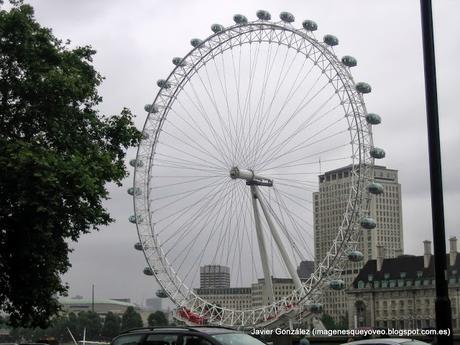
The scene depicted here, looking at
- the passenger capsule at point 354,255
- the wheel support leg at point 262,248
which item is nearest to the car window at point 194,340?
the passenger capsule at point 354,255

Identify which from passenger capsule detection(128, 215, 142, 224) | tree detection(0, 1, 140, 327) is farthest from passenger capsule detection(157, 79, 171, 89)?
tree detection(0, 1, 140, 327)

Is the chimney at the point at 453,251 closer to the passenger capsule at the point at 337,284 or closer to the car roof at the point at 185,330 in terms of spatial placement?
the passenger capsule at the point at 337,284

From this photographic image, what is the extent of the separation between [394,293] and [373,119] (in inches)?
3645

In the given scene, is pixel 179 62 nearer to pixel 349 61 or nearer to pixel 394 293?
pixel 349 61

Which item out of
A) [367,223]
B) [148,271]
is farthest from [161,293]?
[367,223]

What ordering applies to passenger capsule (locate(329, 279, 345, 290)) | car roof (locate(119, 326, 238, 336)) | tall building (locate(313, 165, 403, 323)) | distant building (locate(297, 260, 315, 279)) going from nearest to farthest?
car roof (locate(119, 326, 238, 336)), passenger capsule (locate(329, 279, 345, 290)), distant building (locate(297, 260, 315, 279)), tall building (locate(313, 165, 403, 323))

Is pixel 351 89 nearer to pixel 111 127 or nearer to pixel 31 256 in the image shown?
pixel 111 127

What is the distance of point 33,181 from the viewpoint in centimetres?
1991

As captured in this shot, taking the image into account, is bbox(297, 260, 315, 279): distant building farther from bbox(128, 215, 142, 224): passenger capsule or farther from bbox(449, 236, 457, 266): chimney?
bbox(449, 236, 457, 266): chimney

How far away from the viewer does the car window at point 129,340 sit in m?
13.4

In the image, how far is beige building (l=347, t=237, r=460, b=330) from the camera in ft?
411

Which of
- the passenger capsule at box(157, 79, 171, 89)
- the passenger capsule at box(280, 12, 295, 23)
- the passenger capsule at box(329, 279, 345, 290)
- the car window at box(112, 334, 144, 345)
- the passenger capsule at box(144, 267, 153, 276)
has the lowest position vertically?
the car window at box(112, 334, 144, 345)

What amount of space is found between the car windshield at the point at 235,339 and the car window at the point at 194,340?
0.64ft

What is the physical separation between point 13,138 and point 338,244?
28.3m
